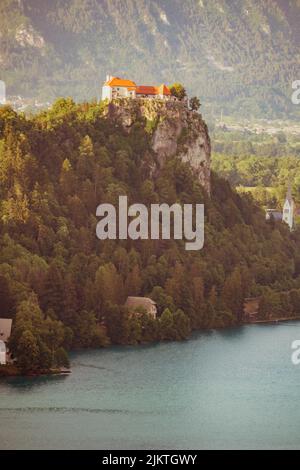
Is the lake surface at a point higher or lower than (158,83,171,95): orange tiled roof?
lower

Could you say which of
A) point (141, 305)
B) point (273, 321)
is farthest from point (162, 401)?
point (273, 321)

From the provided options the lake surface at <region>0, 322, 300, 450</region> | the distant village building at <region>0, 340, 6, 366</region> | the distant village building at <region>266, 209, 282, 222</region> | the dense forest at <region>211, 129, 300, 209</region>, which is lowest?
the lake surface at <region>0, 322, 300, 450</region>

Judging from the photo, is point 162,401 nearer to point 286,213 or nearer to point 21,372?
point 21,372

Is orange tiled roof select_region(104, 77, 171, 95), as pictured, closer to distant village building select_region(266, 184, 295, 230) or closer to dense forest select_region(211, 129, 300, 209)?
distant village building select_region(266, 184, 295, 230)

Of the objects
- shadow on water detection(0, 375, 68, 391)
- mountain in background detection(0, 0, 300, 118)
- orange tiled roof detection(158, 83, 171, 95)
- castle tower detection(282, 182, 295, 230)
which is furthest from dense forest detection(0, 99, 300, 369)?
mountain in background detection(0, 0, 300, 118)

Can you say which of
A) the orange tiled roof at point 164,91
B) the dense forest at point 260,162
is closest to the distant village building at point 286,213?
the dense forest at point 260,162

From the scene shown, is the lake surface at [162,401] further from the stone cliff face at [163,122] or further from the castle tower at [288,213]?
the castle tower at [288,213]

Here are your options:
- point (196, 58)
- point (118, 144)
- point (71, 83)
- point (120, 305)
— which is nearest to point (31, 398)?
point (120, 305)

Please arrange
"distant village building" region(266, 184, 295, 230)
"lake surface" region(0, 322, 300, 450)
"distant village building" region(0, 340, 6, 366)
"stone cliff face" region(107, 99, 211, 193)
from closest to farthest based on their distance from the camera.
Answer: "lake surface" region(0, 322, 300, 450)
"distant village building" region(0, 340, 6, 366)
"stone cliff face" region(107, 99, 211, 193)
"distant village building" region(266, 184, 295, 230)
